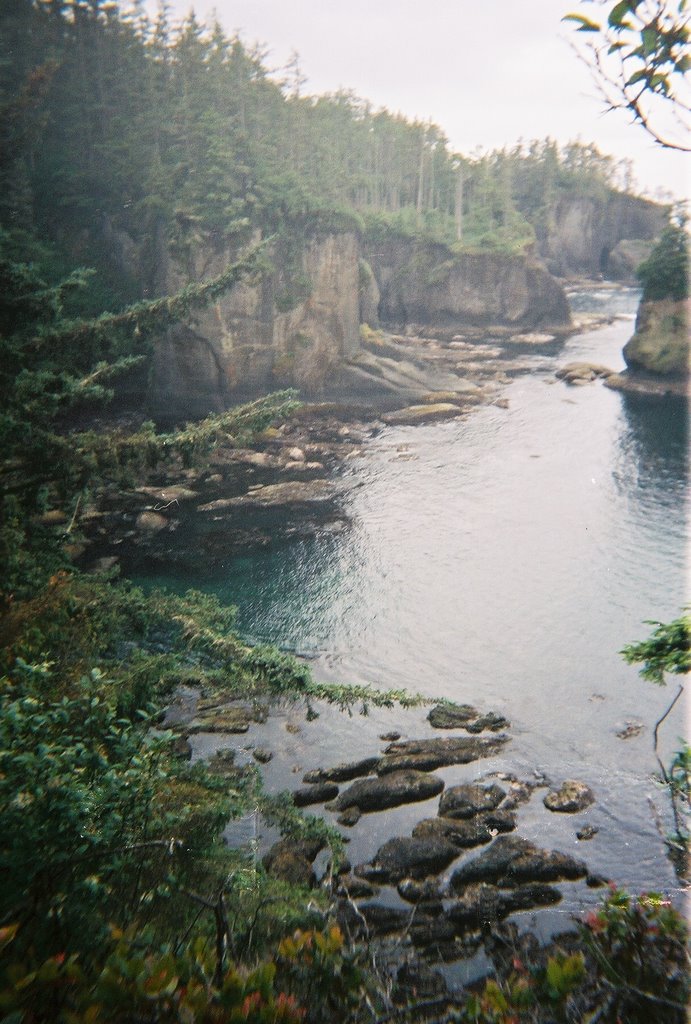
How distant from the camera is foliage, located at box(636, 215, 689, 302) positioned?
4903 cm

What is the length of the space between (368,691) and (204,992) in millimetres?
12791

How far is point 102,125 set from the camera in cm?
4844

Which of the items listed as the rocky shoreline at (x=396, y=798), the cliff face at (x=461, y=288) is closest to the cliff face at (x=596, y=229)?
the cliff face at (x=461, y=288)

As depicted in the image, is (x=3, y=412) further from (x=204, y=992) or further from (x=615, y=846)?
(x=615, y=846)

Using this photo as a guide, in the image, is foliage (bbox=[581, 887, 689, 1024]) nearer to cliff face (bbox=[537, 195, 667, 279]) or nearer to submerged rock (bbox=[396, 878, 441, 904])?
submerged rock (bbox=[396, 878, 441, 904])

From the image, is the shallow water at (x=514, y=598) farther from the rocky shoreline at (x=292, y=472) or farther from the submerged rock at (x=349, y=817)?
the rocky shoreline at (x=292, y=472)

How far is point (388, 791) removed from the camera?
1574cm

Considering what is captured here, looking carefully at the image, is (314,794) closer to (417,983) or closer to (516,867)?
(516,867)

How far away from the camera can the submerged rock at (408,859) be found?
13.4m

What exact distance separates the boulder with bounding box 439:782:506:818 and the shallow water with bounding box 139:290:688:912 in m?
0.47

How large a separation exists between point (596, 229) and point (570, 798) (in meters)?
110

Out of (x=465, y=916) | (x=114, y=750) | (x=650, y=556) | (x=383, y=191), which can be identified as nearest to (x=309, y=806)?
(x=465, y=916)

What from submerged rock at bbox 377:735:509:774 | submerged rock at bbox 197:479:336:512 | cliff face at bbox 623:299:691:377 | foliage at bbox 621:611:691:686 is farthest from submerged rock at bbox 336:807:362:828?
cliff face at bbox 623:299:691:377

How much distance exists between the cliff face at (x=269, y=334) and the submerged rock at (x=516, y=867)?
35049 mm
